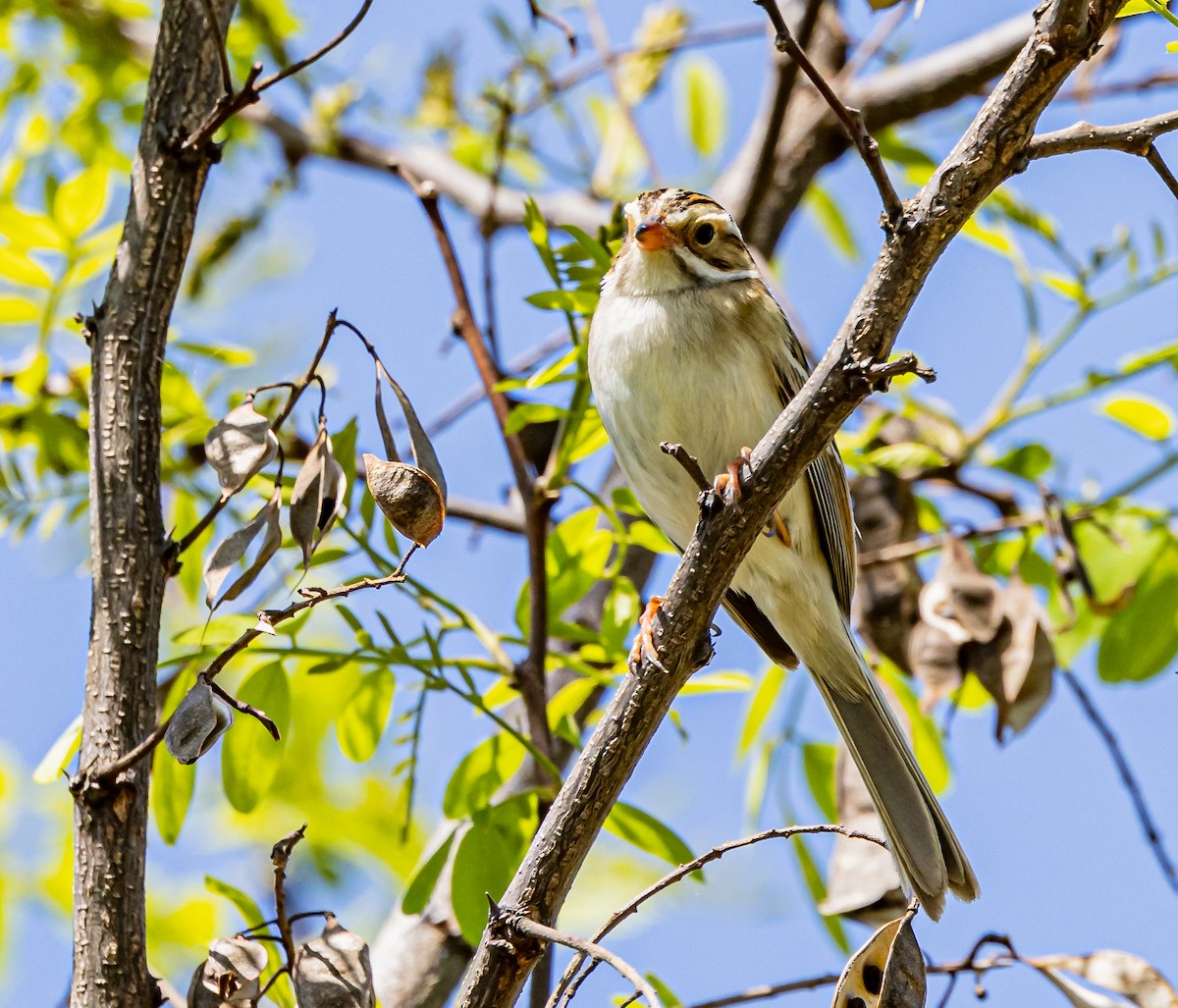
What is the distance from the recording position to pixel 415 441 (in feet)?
6.79

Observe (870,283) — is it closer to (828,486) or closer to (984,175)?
(984,175)

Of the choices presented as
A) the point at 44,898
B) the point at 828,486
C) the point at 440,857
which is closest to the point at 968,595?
the point at 828,486

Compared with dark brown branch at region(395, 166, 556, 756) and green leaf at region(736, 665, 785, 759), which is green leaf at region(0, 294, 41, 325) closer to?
dark brown branch at region(395, 166, 556, 756)

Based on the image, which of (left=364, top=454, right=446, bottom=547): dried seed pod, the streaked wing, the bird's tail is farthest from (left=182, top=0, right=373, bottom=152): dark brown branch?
the bird's tail

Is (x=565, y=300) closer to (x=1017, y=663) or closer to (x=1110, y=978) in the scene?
(x=1017, y=663)

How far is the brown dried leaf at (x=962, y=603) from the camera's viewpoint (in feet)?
10.6

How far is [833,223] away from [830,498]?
87.8 inches

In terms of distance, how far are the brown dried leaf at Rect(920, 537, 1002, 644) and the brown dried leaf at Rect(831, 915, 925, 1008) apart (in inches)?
50.8

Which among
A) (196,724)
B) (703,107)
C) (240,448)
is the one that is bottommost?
(196,724)

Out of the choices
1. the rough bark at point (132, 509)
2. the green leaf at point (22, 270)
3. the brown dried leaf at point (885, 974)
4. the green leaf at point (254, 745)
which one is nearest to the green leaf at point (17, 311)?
the green leaf at point (22, 270)

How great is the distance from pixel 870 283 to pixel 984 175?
21cm

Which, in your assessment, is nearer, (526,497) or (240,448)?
(240,448)

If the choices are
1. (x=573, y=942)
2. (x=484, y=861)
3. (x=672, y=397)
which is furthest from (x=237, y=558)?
(x=672, y=397)

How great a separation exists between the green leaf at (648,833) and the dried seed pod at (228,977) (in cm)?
83
